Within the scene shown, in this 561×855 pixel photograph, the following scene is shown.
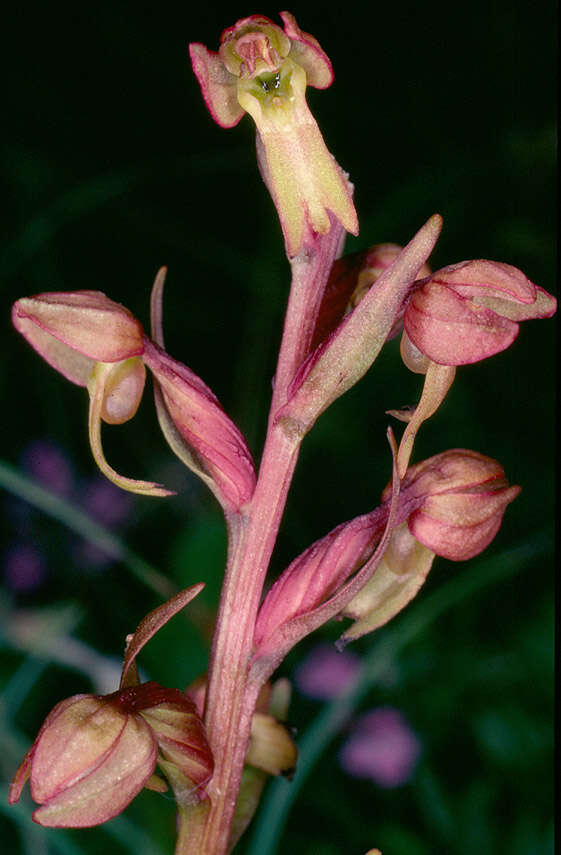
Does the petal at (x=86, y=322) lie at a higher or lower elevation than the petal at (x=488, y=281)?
higher

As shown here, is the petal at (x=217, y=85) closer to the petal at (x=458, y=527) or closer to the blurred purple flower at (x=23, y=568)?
the petal at (x=458, y=527)

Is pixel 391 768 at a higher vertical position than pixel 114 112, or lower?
lower

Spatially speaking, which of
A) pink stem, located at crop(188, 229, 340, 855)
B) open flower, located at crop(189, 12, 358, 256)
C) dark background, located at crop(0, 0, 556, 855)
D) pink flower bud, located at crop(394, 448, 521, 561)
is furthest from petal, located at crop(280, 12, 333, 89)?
dark background, located at crop(0, 0, 556, 855)

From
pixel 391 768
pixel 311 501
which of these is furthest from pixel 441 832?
pixel 311 501

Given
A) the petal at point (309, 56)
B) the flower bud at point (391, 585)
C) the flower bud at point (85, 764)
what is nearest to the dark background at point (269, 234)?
the flower bud at point (391, 585)

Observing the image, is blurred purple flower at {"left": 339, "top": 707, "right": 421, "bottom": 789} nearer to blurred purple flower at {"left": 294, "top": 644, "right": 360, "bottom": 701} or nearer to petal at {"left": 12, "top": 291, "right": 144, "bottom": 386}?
A: blurred purple flower at {"left": 294, "top": 644, "right": 360, "bottom": 701}

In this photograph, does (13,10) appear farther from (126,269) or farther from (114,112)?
(126,269)
